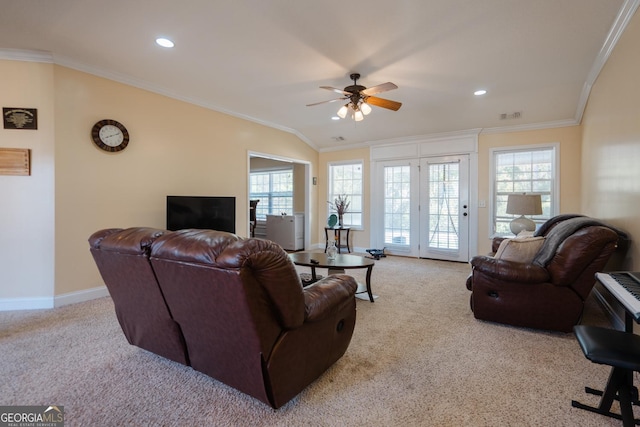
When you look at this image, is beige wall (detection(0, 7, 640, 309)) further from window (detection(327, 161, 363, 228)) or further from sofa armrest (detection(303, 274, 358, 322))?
window (detection(327, 161, 363, 228))

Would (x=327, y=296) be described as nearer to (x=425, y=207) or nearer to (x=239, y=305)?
(x=239, y=305)

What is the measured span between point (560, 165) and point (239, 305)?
558cm

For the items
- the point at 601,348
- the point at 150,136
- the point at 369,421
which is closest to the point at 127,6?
→ the point at 150,136

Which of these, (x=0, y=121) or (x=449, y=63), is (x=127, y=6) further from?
(x=449, y=63)

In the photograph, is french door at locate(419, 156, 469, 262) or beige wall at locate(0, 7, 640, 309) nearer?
beige wall at locate(0, 7, 640, 309)

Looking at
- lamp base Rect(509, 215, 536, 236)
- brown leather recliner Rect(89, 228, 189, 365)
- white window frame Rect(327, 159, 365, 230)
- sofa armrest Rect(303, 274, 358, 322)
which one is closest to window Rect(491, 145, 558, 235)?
lamp base Rect(509, 215, 536, 236)

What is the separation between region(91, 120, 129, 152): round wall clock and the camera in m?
3.46

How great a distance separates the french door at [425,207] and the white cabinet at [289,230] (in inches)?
68.4

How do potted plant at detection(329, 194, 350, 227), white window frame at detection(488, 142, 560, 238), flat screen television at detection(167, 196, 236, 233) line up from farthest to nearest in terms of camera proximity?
1. potted plant at detection(329, 194, 350, 227)
2. white window frame at detection(488, 142, 560, 238)
3. flat screen television at detection(167, 196, 236, 233)

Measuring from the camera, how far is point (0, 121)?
307 centimetres

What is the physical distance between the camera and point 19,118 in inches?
122

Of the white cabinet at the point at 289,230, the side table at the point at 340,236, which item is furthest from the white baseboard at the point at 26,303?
the side table at the point at 340,236

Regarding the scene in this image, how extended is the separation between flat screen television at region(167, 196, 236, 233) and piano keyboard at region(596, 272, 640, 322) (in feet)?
13.4

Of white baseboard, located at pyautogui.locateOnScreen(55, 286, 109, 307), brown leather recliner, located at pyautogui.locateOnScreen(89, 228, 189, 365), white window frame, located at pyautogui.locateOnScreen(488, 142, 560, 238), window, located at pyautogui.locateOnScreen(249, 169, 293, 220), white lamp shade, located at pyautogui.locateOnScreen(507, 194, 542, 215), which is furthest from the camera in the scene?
window, located at pyautogui.locateOnScreen(249, 169, 293, 220)
